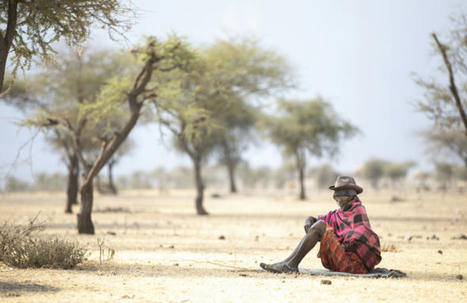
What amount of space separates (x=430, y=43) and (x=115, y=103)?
11545 mm

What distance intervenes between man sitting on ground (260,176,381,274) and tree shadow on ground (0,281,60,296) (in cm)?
326

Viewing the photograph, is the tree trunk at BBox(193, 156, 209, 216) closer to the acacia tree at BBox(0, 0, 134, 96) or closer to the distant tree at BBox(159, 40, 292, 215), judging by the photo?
the distant tree at BBox(159, 40, 292, 215)

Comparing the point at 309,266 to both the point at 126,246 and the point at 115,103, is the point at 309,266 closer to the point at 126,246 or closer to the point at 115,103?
the point at 126,246

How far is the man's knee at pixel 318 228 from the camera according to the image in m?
6.53

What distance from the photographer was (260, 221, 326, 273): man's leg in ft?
21.5

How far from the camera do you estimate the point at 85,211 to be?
1411cm

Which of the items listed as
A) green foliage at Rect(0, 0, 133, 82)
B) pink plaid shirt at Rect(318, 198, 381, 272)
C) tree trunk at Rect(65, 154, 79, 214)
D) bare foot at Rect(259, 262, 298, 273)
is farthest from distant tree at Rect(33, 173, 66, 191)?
pink plaid shirt at Rect(318, 198, 381, 272)

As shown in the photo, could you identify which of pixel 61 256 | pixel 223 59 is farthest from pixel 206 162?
Result: pixel 61 256

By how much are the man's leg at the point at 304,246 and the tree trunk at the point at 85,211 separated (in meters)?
8.53

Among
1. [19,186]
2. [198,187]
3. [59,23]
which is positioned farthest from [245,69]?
[19,186]

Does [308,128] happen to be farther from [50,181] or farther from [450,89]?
[50,181]

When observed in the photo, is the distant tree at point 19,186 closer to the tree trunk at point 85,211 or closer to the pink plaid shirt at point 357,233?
the tree trunk at point 85,211

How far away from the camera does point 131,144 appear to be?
5538 cm

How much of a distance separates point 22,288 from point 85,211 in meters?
8.45
